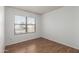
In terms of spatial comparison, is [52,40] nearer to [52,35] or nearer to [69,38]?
[52,35]

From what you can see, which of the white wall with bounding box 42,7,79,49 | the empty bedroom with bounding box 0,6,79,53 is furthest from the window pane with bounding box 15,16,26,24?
the white wall with bounding box 42,7,79,49

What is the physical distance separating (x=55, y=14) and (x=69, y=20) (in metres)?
0.61

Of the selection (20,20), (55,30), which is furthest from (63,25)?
(20,20)

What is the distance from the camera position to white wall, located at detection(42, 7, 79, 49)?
2.53 m

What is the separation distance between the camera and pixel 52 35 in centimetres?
300

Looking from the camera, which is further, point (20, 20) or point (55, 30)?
point (55, 30)

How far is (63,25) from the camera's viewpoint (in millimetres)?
2914

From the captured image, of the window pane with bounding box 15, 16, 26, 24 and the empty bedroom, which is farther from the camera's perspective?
the empty bedroom

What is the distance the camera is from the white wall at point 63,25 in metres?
2.53

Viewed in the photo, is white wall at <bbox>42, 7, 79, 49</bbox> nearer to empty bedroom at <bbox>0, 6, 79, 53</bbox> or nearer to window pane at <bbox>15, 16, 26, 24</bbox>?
empty bedroom at <bbox>0, 6, 79, 53</bbox>

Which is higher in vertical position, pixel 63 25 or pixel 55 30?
pixel 63 25

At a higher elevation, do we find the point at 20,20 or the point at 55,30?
the point at 20,20

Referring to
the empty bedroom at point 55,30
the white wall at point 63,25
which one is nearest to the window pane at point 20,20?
the empty bedroom at point 55,30

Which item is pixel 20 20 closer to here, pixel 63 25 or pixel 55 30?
pixel 55 30
